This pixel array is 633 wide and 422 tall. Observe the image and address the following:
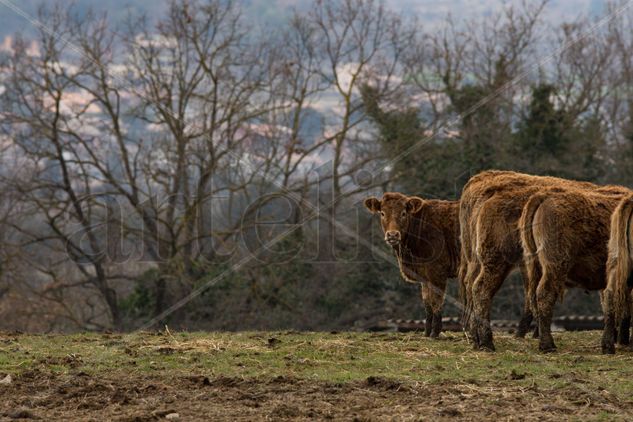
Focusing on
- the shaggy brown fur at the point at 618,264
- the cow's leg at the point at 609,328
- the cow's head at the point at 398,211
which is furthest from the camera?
the cow's head at the point at 398,211

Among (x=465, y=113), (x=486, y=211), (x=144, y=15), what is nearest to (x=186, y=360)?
(x=486, y=211)

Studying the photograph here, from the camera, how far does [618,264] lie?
34.8 feet

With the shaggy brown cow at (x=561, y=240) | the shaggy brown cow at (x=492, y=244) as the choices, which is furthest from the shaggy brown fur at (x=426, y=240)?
the shaggy brown cow at (x=561, y=240)

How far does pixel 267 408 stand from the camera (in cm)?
741

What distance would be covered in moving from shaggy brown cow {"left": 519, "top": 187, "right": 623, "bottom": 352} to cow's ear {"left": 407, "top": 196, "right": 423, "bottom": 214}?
2792 millimetres

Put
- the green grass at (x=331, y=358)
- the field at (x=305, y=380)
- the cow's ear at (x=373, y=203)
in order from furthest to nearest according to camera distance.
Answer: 1. the cow's ear at (x=373, y=203)
2. the green grass at (x=331, y=358)
3. the field at (x=305, y=380)

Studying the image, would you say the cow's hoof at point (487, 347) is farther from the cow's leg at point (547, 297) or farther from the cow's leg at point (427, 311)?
the cow's leg at point (427, 311)

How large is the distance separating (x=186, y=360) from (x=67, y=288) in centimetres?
2041

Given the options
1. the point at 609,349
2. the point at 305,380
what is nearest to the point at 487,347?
the point at 609,349

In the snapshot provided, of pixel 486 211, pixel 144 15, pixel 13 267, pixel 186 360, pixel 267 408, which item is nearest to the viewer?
pixel 267 408

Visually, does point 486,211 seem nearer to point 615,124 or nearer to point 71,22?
point 71,22

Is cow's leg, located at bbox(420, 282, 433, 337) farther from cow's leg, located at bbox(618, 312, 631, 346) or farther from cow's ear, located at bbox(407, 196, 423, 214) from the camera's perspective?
cow's leg, located at bbox(618, 312, 631, 346)

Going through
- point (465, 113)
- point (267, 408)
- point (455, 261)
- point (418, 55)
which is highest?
point (418, 55)

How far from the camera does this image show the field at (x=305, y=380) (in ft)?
23.9
